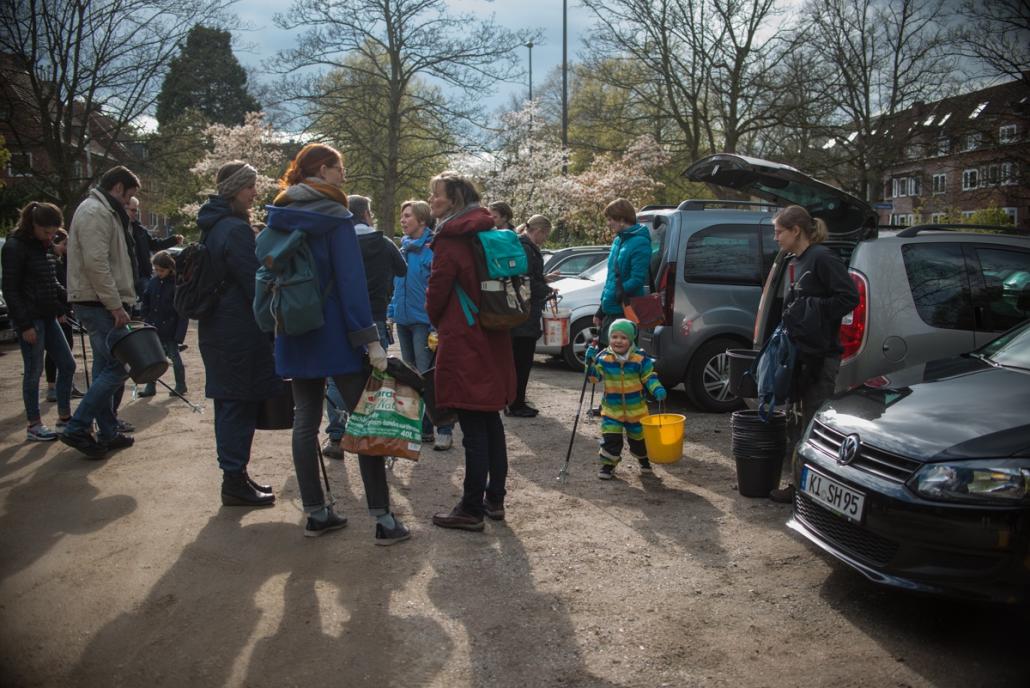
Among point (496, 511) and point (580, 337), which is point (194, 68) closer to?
point (580, 337)

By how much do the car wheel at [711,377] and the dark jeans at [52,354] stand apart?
18.5ft

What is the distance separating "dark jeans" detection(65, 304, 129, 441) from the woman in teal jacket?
4018mm

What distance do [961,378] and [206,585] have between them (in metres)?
3.93

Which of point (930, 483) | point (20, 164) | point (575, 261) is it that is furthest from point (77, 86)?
point (930, 483)

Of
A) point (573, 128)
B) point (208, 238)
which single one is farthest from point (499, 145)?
point (208, 238)

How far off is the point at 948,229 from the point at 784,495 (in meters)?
2.59

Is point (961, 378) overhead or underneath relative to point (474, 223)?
underneath

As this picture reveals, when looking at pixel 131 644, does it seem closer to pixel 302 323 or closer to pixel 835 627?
pixel 302 323

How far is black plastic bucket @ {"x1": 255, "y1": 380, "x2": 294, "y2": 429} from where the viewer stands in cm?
550

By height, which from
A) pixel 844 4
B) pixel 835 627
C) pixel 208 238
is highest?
pixel 844 4

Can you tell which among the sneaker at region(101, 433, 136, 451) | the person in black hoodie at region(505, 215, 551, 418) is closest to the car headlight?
the person in black hoodie at region(505, 215, 551, 418)

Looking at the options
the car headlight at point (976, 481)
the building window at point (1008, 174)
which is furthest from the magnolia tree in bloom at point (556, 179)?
the car headlight at point (976, 481)

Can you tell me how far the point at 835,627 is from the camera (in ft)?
12.6

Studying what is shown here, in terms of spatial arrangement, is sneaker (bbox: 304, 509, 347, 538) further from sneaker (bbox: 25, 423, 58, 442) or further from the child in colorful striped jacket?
sneaker (bbox: 25, 423, 58, 442)
